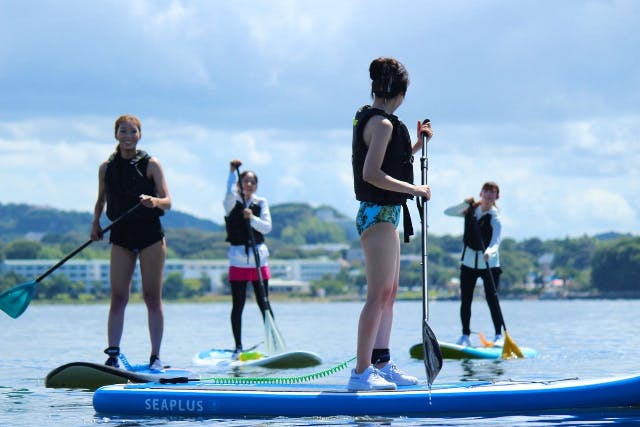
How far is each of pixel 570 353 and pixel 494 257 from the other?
6.84 feet

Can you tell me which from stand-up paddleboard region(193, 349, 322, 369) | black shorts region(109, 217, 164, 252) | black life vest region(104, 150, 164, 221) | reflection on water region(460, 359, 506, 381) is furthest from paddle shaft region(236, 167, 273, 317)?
black shorts region(109, 217, 164, 252)

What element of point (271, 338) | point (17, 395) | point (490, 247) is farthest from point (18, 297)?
point (490, 247)

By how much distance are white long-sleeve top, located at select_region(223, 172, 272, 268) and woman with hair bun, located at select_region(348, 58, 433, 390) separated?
592 centimetres

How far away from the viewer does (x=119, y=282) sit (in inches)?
434

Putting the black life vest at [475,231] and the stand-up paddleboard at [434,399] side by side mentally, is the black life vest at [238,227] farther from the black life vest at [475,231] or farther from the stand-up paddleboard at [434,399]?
the stand-up paddleboard at [434,399]

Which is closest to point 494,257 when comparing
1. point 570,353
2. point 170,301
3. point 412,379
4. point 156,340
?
point 570,353

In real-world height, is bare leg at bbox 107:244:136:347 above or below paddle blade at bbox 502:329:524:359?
above

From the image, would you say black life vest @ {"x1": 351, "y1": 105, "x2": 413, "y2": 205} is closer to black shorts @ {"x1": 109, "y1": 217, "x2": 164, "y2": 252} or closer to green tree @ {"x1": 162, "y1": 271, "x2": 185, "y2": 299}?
black shorts @ {"x1": 109, "y1": 217, "x2": 164, "y2": 252}

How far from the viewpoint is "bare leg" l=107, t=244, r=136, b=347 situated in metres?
11.0

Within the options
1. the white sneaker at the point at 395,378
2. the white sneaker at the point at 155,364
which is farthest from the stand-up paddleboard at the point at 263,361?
the white sneaker at the point at 395,378

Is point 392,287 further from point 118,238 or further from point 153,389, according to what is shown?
point 118,238

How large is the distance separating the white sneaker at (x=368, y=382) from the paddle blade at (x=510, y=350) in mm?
6379

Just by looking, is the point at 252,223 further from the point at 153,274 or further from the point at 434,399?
the point at 434,399

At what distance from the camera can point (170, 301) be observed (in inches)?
6796
